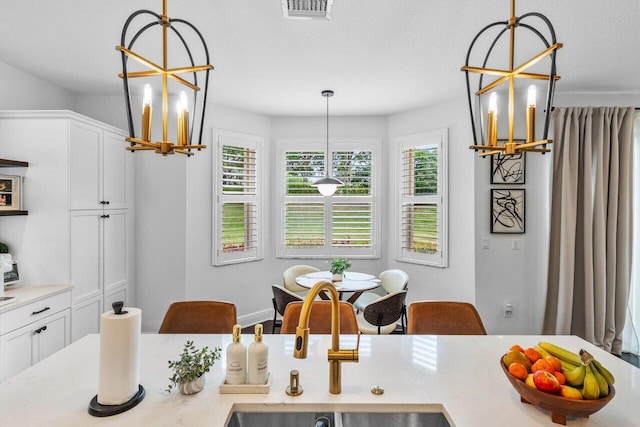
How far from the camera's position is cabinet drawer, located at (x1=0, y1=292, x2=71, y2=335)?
2.25m

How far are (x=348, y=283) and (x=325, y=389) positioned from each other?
2275 millimetres

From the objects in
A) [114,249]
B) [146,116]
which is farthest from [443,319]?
[114,249]

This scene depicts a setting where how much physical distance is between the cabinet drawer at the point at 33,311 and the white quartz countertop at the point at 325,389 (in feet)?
3.59

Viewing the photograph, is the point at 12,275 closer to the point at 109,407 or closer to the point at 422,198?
the point at 109,407

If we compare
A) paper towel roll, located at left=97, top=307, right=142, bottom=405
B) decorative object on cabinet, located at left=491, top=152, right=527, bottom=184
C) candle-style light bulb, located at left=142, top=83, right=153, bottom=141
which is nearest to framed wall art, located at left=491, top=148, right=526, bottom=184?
decorative object on cabinet, located at left=491, top=152, right=527, bottom=184

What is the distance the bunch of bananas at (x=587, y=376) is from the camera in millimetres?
1004

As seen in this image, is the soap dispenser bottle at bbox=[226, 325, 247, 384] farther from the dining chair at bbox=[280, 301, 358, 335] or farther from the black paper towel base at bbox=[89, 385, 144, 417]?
the dining chair at bbox=[280, 301, 358, 335]

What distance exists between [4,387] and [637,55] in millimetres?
4405

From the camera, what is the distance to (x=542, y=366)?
43.3 inches

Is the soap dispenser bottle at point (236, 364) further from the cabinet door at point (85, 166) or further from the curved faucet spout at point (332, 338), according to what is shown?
the cabinet door at point (85, 166)

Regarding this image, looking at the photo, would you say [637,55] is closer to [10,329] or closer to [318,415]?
[318,415]

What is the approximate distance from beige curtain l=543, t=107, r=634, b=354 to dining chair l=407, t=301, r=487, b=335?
7.21 feet

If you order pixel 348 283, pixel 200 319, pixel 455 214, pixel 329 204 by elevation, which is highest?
pixel 329 204

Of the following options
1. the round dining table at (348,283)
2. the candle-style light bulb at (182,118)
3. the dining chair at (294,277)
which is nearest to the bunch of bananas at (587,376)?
the candle-style light bulb at (182,118)
